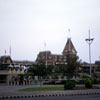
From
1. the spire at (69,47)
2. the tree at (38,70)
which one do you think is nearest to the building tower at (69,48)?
the spire at (69,47)

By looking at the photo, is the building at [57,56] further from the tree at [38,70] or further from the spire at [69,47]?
the tree at [38,70]

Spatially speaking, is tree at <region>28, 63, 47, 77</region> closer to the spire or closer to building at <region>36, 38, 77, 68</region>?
building at <region>36, 38, 77, 68</region>

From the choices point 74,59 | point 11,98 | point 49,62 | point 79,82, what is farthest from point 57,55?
point 11,98

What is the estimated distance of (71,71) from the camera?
58.1 metres

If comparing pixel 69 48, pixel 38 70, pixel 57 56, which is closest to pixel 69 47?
pixel 69 48

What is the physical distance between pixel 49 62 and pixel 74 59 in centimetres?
4059

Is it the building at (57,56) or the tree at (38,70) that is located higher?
the building at (57,56)

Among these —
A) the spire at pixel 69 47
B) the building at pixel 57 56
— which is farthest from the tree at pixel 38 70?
the spire at pixel 69 47

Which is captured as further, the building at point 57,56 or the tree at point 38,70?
the building at point 57,56

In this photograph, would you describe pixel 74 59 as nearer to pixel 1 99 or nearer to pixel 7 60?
pixel 7 60

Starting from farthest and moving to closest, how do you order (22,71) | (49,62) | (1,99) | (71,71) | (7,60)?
(49,62)
(7,60)
(71,71)
(22,71)
(1,99)

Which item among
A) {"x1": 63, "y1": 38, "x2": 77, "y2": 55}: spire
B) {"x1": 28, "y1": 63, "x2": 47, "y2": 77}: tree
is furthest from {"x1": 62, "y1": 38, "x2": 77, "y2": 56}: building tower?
{"x1": 28, "y1": 63, "x2": 47, "y2": 77}: tree

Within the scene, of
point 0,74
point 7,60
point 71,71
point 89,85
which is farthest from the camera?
point 7,60

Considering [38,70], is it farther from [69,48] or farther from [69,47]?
[69,47]
